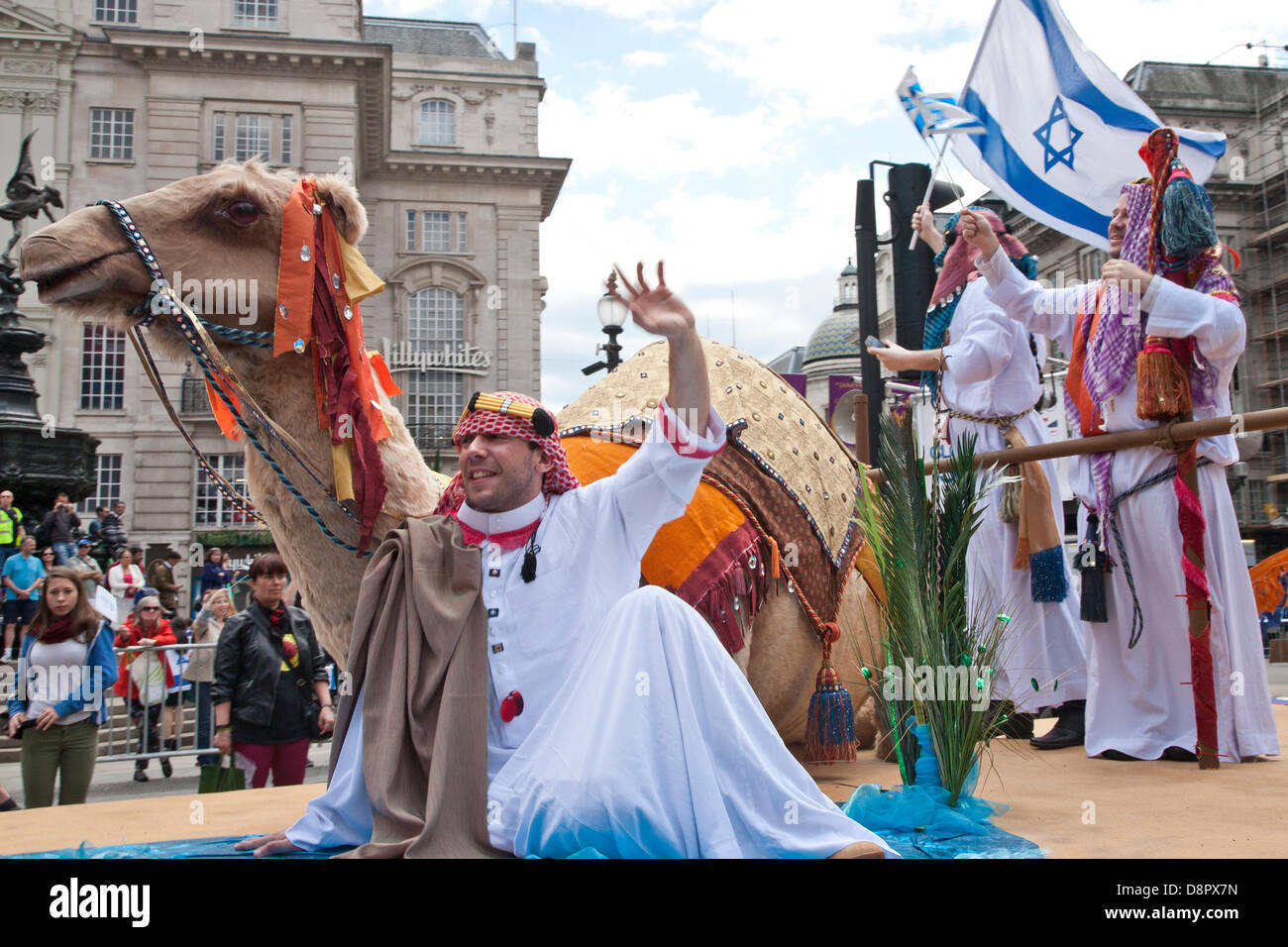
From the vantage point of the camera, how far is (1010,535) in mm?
5676

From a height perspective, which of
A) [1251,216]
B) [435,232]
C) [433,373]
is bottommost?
[433,373]

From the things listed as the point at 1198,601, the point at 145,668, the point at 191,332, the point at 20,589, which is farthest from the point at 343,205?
the point at 20,589

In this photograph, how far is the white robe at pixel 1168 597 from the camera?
4652 millimetres

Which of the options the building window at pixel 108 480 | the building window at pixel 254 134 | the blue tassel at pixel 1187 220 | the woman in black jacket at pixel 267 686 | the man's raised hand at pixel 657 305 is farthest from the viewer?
the building window at pixel 254 134

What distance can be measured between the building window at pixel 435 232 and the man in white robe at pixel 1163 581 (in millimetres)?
33615

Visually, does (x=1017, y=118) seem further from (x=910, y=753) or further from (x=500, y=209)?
(x=500, y=209)

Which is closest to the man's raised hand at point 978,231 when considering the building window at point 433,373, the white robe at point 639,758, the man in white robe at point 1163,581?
the man in white robe at point 1163,581

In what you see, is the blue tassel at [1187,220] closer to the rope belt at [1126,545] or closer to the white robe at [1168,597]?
the white robe at [1168,597]

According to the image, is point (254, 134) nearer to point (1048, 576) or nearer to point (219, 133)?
point (219, 133)

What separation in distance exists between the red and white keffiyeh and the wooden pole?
49.1 inches

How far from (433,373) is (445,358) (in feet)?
4.25
